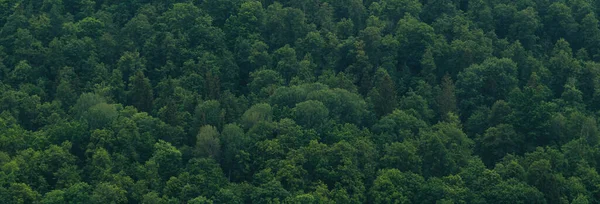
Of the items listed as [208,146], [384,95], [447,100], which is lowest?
[208,146]

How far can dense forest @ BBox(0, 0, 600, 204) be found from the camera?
96875 millimetres

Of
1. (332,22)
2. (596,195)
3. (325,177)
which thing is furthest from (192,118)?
(596,195)

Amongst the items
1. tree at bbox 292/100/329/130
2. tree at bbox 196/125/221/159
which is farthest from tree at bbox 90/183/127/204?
tree at bbox 292/100/329/130

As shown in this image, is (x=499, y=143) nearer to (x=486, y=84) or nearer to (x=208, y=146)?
(x=486, y=84)

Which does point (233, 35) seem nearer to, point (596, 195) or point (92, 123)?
point (92, 123)

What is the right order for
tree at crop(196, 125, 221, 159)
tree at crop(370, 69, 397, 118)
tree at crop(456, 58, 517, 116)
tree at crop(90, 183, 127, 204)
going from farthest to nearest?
tree at crop(456, 58, 517, 116) → tree at crop(370, 69, 397, 118) → tree at crop(196, 125, 221, 159) → tree at crop(90, 183, 127, 204)

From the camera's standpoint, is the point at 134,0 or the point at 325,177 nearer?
the point at 325,177

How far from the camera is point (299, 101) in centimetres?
10575

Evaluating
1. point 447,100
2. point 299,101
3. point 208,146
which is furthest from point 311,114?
point 447,100

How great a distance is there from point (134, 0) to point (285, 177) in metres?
33.0

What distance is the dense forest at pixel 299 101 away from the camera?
96.9m

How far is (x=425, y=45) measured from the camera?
382 feet

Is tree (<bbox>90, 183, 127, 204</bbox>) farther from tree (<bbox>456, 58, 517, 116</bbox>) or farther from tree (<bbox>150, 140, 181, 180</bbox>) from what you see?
tree (<bbox>456, 58, 517, 116</bbox>)

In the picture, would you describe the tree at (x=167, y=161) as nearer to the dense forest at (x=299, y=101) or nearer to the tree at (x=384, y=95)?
the dense forest at (x=299, y=101)
